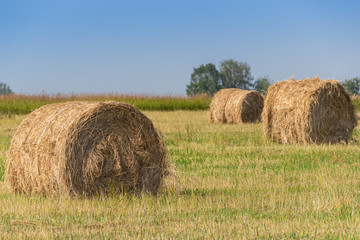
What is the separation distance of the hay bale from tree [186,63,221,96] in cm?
6949

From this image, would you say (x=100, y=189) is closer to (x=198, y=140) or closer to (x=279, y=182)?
(x=279, y=182)

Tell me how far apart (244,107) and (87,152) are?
575 inches

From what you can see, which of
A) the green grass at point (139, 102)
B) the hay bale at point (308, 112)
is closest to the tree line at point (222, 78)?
the green grass at point (139, 102)

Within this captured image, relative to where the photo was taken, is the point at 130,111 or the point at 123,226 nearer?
the point at 123,226

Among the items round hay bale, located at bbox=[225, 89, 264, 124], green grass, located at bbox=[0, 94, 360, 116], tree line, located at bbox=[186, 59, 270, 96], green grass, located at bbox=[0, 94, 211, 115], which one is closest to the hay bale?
round hay bale, located at bbox=[225, 89, 264, 124]

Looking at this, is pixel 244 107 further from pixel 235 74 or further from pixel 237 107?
pixel 235 74

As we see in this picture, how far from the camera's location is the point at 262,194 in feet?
24.1

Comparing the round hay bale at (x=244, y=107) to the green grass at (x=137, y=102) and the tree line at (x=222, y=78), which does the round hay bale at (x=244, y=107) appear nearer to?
the green grass at (x=137, y=102)

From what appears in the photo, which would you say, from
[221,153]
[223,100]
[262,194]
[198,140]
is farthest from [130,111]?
[223,100]

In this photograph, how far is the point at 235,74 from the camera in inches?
3322

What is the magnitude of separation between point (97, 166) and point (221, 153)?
4.85 m

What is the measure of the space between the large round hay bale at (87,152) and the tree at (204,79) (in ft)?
251

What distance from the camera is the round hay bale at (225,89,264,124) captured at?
21.3m

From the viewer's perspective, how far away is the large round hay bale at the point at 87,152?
7.07m
